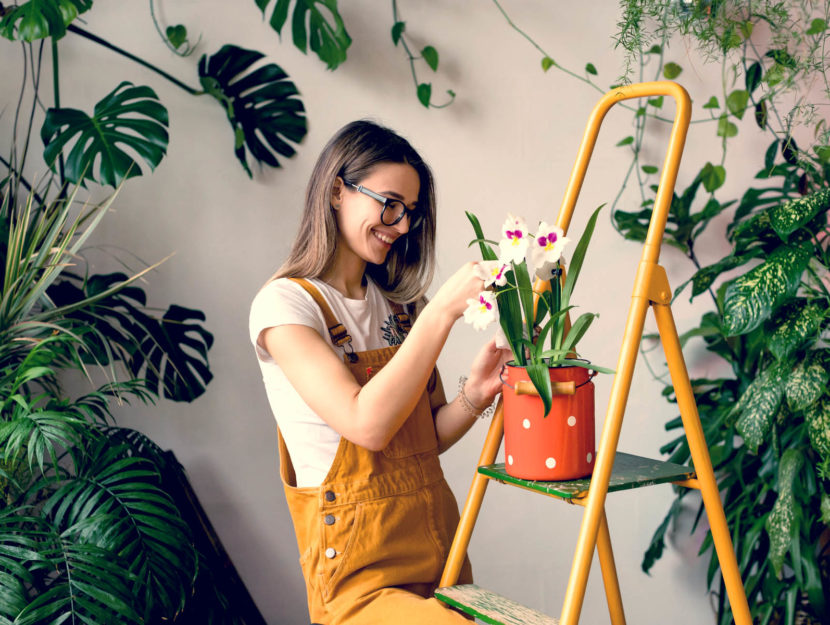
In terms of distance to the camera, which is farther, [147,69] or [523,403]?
[147,69]

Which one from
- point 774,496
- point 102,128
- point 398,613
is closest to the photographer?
point 398,613

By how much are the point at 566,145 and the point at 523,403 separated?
1559 millimetres

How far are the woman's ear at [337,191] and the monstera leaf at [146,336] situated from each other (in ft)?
2.38

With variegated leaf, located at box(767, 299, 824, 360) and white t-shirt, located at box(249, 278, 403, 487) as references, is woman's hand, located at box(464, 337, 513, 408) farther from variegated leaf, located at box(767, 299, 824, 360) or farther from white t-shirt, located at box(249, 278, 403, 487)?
variegated leaf, located at box(767, 299, 824, 360)

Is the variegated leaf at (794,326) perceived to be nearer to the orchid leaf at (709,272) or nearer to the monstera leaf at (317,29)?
the orchid leaf at (709,272)

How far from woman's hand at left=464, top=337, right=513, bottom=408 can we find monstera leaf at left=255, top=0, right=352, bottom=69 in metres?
1.24

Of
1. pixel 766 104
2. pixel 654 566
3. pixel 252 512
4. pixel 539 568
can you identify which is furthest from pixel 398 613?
pixel 766 104

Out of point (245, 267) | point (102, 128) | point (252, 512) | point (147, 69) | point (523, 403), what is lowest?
point (252, 512)

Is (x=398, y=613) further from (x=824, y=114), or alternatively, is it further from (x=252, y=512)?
(x=824, y=114)

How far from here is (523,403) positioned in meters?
1.05

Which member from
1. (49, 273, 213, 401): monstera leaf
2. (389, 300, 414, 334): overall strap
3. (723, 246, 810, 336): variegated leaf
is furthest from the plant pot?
(49, 273, 213, 401): monstera leaf

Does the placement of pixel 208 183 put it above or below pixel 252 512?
above

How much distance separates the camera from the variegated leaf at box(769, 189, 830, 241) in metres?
1.66

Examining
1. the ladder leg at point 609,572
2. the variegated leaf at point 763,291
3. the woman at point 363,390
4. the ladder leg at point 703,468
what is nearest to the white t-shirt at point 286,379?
the woman at point 363,390
